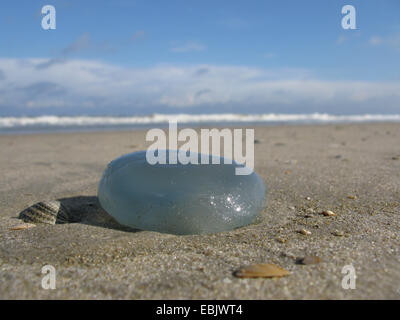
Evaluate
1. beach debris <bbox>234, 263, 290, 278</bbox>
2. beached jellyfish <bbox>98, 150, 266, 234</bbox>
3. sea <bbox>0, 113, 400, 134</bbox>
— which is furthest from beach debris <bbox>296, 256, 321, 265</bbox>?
sea <bbox>0, 113, 400, 134</bbox>

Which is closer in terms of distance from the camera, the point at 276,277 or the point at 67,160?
the point at 276,277

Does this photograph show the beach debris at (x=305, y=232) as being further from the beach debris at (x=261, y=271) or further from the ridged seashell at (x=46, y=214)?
the ridged seashell at (x=46, y=214)

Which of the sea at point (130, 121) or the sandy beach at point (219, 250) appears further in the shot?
the sea at point (130, 121)

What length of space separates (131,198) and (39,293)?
2.76 feet

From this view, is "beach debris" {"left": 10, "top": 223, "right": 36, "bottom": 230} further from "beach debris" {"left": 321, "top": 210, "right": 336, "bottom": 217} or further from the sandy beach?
"beach debris" {"left": 321, "top": 210, "right": 336, "bottom": 217}

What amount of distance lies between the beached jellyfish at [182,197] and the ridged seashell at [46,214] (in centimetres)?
31

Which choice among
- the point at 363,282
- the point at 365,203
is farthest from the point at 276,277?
the point at 365,203

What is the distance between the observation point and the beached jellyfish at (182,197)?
6.91 feet

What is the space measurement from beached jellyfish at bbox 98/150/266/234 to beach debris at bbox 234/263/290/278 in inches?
22.1

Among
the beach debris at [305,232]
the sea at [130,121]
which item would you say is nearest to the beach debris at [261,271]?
the beach debris at [305,232]

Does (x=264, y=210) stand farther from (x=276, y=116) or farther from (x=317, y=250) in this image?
(x=276, y=116)

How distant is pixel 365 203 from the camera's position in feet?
8.81

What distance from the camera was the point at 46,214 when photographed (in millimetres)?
2395
